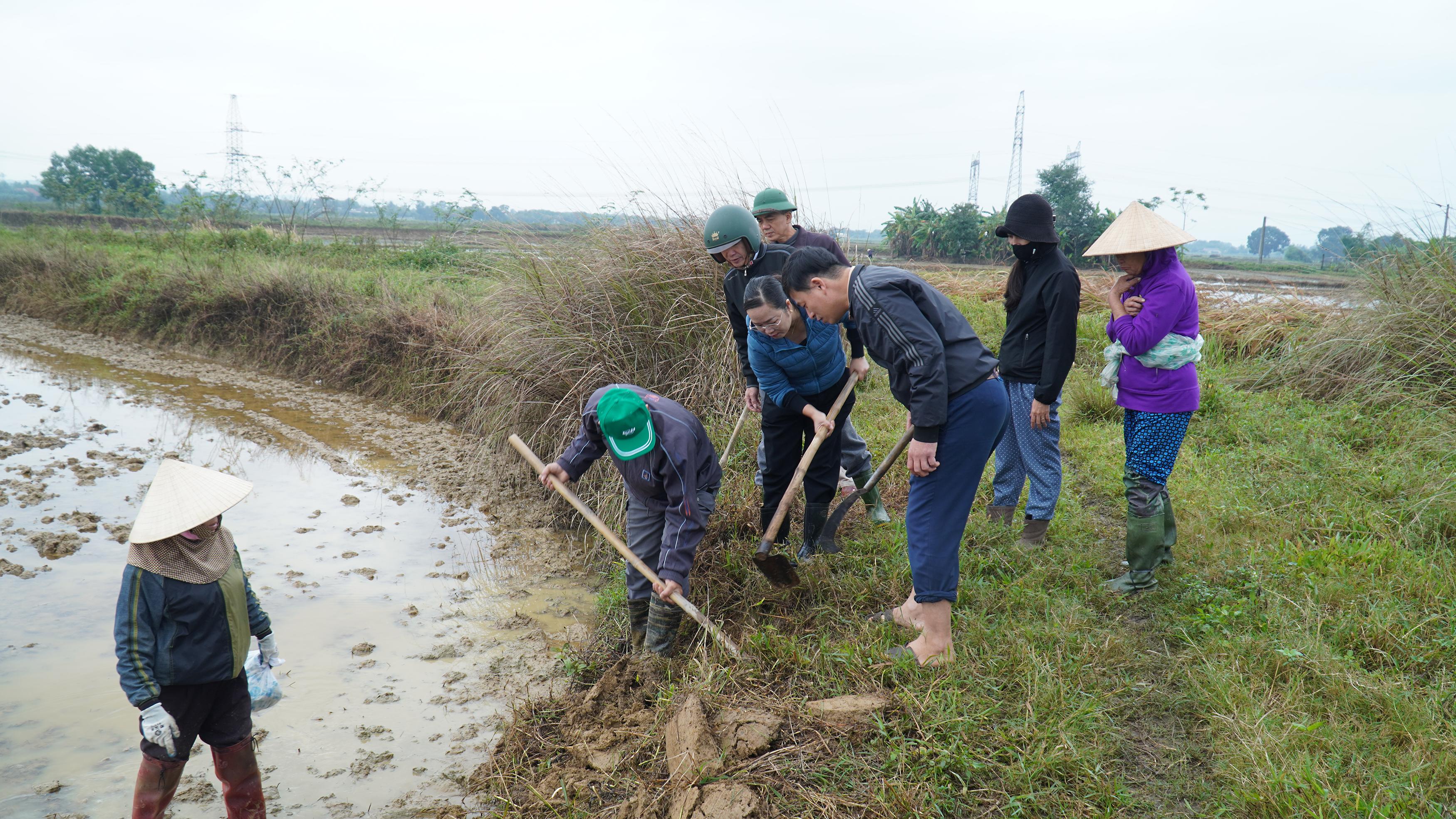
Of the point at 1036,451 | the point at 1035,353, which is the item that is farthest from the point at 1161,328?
the point at 1036,451

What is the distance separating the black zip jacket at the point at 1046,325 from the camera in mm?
3426

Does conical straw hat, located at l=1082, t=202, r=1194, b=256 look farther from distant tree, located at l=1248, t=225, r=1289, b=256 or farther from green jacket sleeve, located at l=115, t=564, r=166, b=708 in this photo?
distant tree, located at l=1248, t=225, r=1289, b=256

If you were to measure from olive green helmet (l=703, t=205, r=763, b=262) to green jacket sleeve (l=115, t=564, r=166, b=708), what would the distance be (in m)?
2.42

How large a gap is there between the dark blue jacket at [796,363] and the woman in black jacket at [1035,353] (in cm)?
88

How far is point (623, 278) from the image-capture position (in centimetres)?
552

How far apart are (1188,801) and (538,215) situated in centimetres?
630

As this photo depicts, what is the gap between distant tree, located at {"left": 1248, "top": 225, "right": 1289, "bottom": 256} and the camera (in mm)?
26500

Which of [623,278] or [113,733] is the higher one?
[623,278]

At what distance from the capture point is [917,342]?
8.20ft

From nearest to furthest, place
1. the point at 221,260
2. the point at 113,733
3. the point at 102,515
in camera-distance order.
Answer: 1. the point at 113,733
2. the point at 102,515
3. the point at 221,260

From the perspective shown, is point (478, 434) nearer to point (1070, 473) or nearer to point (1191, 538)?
point (1070, 473)

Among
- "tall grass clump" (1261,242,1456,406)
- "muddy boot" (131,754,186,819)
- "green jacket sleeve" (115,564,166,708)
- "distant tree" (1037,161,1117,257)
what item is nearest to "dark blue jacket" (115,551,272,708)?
"green jacket sleeve" (115,564,166,708)

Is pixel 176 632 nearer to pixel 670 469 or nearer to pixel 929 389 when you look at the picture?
pixel 670 469

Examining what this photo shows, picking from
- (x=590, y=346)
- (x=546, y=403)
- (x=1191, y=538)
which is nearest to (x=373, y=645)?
(x=546, y=403)
